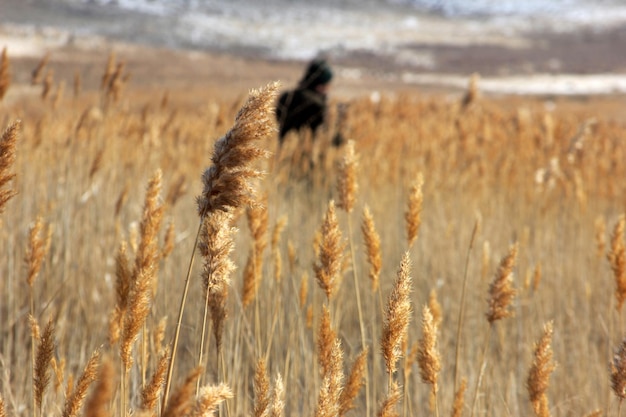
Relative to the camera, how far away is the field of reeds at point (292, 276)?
4.21 ft

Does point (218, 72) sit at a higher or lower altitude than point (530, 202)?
higher

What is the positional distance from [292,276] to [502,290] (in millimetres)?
1018

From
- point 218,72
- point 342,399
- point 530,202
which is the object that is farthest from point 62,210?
point 218,72

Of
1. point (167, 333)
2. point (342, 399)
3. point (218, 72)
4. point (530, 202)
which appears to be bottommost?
point (342, 399)

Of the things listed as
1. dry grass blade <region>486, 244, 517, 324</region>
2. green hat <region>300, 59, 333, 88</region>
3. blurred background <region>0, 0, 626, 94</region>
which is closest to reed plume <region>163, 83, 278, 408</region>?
dry grass blade <region>486, 244, 517, 324</region>

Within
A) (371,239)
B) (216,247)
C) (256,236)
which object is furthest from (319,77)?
(216,247)

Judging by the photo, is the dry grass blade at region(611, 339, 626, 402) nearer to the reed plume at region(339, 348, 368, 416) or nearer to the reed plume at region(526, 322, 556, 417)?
the reed plume at region(526, 322, 556, 417)

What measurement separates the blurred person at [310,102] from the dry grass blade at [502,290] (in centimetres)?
438

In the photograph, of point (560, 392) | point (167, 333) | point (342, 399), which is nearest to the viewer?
point (342, 399)

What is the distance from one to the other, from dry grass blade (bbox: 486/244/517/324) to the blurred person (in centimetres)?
438

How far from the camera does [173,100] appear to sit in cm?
1866

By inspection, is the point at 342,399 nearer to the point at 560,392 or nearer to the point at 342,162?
the point at 342,162

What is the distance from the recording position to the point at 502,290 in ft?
5.09

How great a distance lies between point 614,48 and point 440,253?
6121 cm
